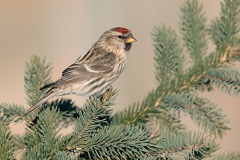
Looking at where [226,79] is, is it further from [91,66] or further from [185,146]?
[91,66]

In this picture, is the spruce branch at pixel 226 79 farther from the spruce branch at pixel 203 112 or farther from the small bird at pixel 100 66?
the small bird at pixel 100 66

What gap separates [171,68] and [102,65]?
1.08 m

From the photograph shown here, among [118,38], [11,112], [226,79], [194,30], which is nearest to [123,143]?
[11,112]

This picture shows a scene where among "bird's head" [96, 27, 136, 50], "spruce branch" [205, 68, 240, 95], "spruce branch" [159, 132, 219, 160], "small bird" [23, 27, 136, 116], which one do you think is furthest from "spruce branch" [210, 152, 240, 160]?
"bird's head" [96, 27, 136, 50]

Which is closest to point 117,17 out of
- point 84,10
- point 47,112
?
point 84,10

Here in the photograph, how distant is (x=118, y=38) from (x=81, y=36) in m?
3.15

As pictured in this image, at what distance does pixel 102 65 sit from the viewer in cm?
362

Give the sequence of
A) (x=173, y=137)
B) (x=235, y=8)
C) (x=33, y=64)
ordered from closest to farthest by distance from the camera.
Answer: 1. (x=173, y=137)
2. (x=33, y=64)
3. (x=235, y=8)

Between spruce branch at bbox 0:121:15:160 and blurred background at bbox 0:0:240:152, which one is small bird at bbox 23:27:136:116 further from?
spruce branch at bbox 0:121:15:160

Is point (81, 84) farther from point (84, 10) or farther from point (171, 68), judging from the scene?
point (84, 10)

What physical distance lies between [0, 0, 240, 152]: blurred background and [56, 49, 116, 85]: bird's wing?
0.52 m

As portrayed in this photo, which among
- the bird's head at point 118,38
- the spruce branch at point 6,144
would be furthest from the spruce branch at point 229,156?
the bird's head at point 118,38

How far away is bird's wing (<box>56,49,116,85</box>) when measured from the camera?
3.44 m

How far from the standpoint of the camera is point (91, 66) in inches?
143
